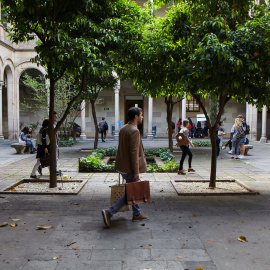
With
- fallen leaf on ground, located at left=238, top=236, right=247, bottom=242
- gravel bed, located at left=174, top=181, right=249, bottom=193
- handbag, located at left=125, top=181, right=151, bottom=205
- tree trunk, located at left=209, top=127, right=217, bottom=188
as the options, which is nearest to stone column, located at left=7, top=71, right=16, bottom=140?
gravel bed, located at left=174, top=181, right=249, bottom=193

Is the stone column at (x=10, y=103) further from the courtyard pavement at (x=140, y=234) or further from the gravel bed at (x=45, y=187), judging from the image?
the courtyard pavement at (x=140, y=234)

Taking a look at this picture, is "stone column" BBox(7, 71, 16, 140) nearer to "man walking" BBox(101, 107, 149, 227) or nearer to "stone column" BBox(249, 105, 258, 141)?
"stone column" BBox(249, 105, 258, 141)

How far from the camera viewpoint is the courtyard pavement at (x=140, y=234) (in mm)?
3264

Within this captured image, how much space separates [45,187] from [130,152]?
10.4ft

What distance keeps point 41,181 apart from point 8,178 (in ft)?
3.88

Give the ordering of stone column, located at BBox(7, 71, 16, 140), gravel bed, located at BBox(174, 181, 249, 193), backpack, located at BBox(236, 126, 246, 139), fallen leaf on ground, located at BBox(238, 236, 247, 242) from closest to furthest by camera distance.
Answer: fallen leaf on ground, located at BBox(238, 236, 247, 242)
gravel bed, located at BBox(174, 181, 249, 193)
backpack, located at BBox(236, 126, 246, 139)
stone column, located at BBox(7, 71, 16, 140)

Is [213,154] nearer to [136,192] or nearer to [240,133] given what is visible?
[136,192]

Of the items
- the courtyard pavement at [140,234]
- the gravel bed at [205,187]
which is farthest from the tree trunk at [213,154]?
the courtyard pavement at [140,234]

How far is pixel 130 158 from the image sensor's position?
14.6 ft

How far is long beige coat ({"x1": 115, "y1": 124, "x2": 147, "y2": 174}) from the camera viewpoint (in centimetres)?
435

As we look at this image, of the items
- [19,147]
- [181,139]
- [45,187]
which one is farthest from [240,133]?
[19,147]

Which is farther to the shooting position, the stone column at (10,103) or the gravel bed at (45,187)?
the stone column at (10,103)

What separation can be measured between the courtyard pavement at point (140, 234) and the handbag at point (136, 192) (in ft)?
A: 1.21

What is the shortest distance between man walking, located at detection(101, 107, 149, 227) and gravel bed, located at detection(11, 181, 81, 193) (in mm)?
2224
